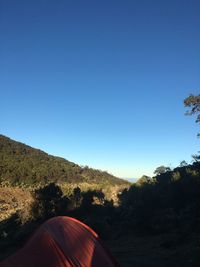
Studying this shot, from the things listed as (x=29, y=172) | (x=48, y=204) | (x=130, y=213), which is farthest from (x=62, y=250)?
(x=29, y=172)

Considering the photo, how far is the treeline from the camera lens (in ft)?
56.8

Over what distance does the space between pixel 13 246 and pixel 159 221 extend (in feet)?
22.3

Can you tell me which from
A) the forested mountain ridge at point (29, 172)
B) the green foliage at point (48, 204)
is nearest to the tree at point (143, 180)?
the green foliage at point (48, 204)

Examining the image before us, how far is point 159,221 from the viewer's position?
58.6ft

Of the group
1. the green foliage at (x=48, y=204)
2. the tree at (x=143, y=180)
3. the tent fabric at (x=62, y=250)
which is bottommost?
the tent fabric at (x=62, y=250)

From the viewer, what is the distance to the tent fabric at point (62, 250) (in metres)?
8.66

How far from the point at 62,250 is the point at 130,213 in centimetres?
1201

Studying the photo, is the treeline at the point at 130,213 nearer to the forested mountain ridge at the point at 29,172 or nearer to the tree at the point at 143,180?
the tree at the point at 143,180

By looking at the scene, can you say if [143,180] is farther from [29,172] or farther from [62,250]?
[62,250]

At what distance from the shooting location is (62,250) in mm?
8875

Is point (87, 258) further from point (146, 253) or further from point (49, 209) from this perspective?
point (49, 209)

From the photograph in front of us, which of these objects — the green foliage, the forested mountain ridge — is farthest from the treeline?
the forested mountain ridge

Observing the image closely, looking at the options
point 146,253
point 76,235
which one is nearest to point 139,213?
point 146,253

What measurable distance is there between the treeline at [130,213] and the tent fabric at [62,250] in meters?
6.27
